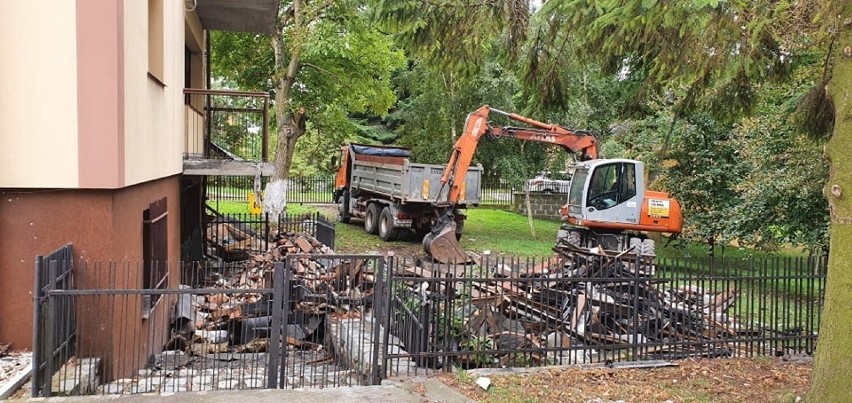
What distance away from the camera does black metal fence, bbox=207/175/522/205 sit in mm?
31938

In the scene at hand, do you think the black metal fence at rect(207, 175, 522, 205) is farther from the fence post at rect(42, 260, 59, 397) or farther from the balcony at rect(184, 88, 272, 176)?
the fence post at rect(42, 260, 59, 397)

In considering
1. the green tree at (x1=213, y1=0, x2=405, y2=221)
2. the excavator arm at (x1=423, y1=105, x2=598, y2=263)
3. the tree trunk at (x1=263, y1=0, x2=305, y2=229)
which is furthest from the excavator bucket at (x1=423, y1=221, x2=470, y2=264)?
the tree trunk at (x1=263, y1=0, x2=305, y2=229)

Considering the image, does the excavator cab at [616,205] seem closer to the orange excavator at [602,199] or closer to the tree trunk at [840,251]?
the orange excavator at [602,199]

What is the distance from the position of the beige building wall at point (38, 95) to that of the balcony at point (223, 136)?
3735 mm

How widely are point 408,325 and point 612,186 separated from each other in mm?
10025

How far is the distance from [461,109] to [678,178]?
9.20m

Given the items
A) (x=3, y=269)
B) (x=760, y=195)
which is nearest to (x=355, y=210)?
(x=760, y=195)

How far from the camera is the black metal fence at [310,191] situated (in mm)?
31938

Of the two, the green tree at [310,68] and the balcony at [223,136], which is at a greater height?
the green tree at [310,68]

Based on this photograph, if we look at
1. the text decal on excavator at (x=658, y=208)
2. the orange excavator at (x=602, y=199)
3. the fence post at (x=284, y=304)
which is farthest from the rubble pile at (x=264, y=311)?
the text decal on excavator at (x=658, y=208)

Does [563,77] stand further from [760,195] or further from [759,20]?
[760,195]

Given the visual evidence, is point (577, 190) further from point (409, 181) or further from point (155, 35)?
point (155, 35)

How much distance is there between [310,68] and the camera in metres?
21.2

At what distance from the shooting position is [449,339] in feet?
22.1
